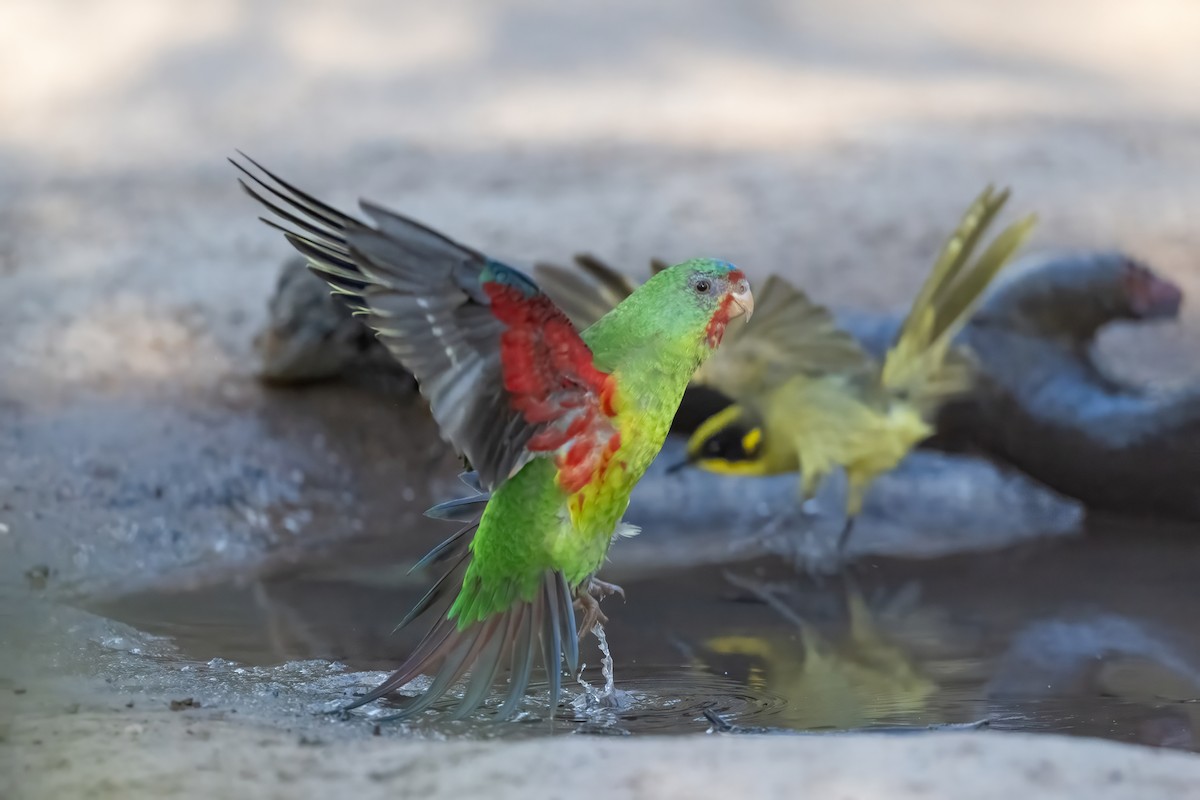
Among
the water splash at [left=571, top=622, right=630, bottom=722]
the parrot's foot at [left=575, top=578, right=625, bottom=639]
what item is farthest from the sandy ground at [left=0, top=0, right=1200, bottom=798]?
the parrot's foot at [left=575, top=578, right=625, bottom=639]

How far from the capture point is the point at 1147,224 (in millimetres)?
7641

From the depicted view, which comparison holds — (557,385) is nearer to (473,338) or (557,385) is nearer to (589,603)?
(473,338)

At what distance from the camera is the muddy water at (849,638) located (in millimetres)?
3229

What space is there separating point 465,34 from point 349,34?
1097 millimetres

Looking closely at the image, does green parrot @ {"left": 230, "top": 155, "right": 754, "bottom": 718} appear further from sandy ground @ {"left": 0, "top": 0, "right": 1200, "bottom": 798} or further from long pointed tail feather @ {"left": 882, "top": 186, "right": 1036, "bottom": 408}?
long pointed tail feather @ {"left": 882, "top": 186, "right": 1036, "bottom": 408}

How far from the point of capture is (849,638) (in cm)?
411

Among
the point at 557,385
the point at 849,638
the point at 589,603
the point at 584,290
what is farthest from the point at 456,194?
the point at 557,385

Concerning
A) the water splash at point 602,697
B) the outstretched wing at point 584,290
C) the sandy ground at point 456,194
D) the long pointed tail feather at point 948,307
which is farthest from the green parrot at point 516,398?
the long pointed tail feather at point 948,307

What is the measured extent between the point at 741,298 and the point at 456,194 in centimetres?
558

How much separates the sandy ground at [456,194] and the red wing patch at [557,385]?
2.22 ft

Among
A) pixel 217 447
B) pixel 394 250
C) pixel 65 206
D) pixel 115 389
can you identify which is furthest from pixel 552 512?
pixel 65 206

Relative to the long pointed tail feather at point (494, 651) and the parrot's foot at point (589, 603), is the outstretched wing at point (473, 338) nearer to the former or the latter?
the long pointed tail feather at point (494, 651)

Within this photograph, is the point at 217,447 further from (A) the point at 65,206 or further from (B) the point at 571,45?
(B) the point at 571,45

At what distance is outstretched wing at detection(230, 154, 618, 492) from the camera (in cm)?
262
